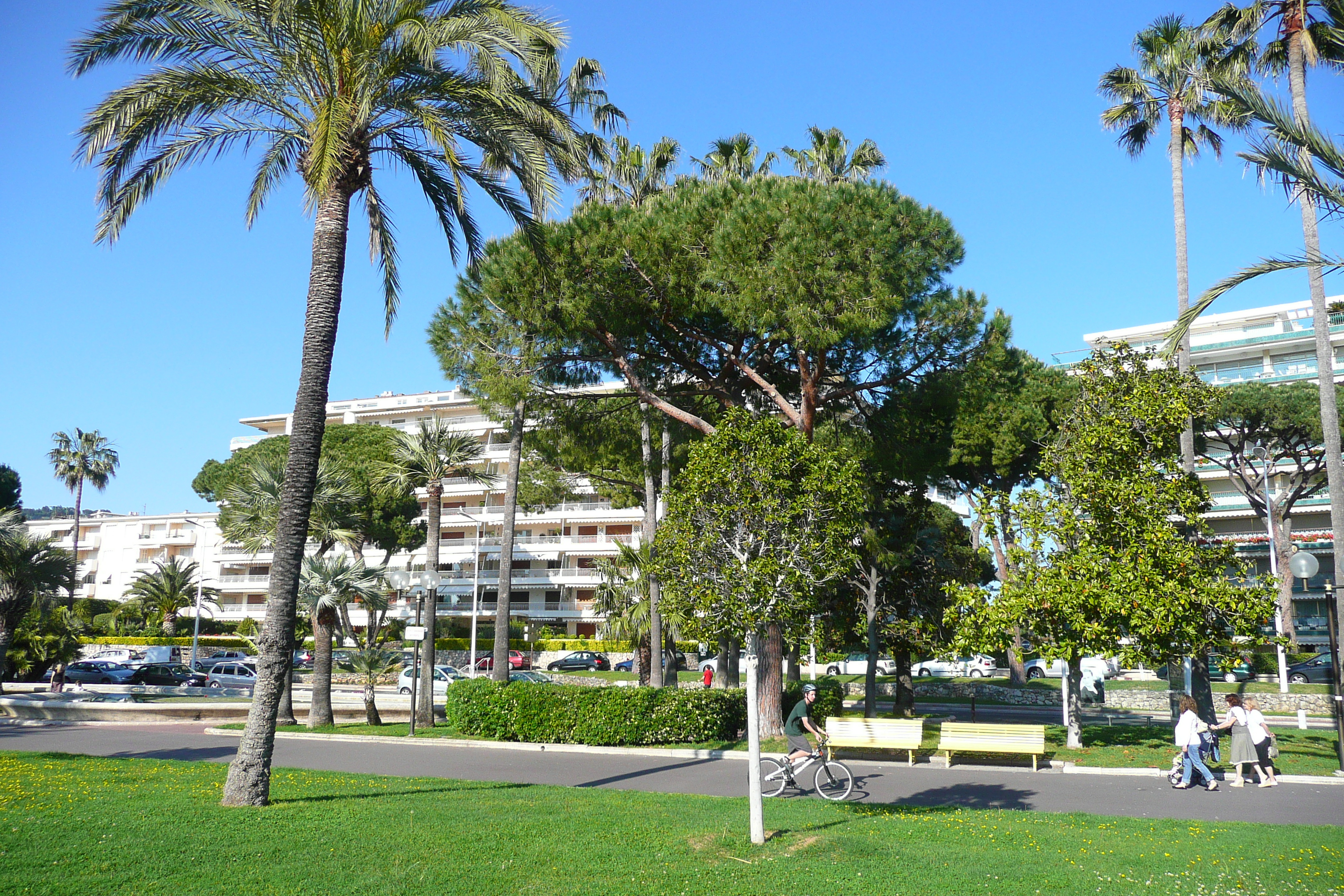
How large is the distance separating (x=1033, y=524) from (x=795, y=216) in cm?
727

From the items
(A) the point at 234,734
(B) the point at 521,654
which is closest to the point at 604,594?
(B) the point at 521,654

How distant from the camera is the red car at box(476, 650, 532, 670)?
4756cm

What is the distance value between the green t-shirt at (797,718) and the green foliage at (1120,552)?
18.5ft

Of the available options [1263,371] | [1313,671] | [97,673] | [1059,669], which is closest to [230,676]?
[97,673]

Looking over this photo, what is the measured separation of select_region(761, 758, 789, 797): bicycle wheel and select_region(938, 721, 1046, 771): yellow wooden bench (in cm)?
395

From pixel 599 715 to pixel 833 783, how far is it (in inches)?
316

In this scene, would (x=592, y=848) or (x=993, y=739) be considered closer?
(x=592, y=848)

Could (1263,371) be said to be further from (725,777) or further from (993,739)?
(725,777)

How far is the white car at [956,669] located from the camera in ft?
137

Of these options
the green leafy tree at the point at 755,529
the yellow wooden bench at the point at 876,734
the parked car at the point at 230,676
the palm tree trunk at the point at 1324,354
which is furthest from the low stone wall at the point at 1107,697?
the parked car at the point at 230,676

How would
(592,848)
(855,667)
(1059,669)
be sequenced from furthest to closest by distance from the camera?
(855,667) → (1059,669) → (592,848)

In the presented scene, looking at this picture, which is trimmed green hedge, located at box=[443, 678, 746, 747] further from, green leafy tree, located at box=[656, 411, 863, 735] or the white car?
the white car

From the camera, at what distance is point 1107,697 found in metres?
31.9

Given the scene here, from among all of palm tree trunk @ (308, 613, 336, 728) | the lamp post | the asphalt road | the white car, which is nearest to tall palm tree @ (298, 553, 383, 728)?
palm tree trunk @ (308, 613, 336, 728)
